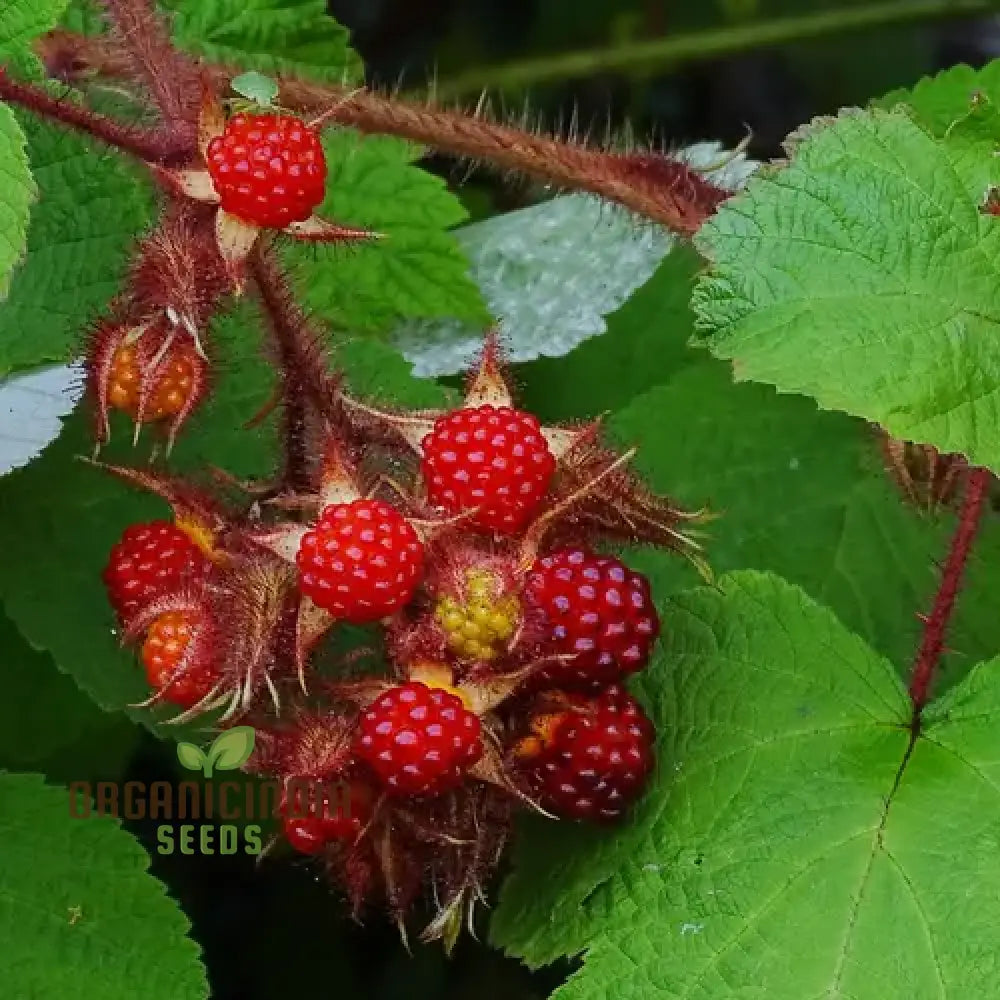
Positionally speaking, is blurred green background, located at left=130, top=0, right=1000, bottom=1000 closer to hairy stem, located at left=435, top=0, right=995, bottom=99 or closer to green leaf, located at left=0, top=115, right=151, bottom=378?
hairy stem, located at left=435, top=0, right=995, bottom=99

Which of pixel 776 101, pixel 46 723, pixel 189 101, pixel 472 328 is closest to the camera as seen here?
pixel 189 101

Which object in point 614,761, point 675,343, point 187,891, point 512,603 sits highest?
point 512,603

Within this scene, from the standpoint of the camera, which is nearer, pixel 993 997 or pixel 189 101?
pixel 993 997

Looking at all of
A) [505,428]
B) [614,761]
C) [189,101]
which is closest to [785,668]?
[614,761]

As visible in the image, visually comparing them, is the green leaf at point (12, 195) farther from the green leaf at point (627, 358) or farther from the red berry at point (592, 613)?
the green leaf at point (627, 358)

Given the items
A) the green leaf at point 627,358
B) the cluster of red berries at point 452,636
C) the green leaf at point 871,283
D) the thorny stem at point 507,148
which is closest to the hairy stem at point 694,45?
the green leaf at point 627,358

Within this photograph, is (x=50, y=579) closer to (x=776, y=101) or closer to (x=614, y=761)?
(x=614, y=761)

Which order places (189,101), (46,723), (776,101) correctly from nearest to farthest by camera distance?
(189,101), (46,723), (776,101)
